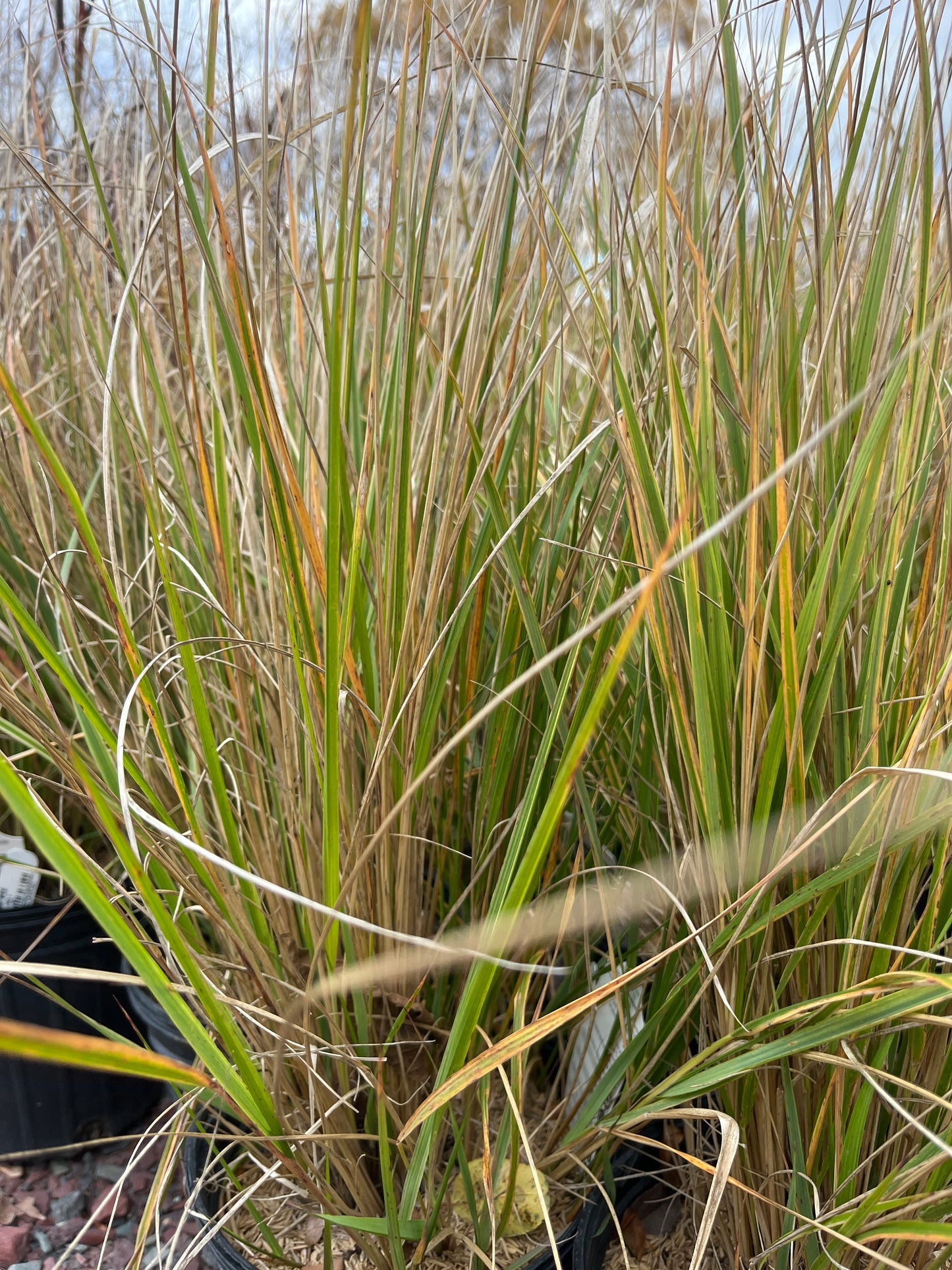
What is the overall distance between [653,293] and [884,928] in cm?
38

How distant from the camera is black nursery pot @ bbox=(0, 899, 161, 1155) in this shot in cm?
96

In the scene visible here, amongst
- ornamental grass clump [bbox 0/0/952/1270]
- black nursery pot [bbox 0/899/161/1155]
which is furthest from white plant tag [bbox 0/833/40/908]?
ornamental grass clump [bbox 0/0/952/1270]

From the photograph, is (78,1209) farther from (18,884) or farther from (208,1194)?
(208,1194)

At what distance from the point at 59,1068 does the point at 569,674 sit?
915 millimetres

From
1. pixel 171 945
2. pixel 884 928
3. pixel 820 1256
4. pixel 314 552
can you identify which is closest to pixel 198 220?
pixel 314 552

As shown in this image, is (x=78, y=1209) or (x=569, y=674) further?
(x=78, y=1209)

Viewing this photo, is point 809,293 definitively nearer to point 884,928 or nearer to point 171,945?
point 884,928

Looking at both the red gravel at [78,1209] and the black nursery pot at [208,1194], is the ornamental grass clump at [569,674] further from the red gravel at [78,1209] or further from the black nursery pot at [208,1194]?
the red gravel at [78,1209]

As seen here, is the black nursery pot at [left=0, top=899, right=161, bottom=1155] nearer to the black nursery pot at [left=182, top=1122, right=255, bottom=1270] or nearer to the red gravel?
the red gravel

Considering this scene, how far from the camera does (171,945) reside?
40 cm

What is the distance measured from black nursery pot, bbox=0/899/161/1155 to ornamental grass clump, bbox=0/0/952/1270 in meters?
0.36

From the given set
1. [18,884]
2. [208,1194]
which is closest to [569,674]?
[208,1194]

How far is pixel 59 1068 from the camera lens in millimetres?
1022

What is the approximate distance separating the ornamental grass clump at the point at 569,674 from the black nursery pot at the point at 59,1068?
0.36m
